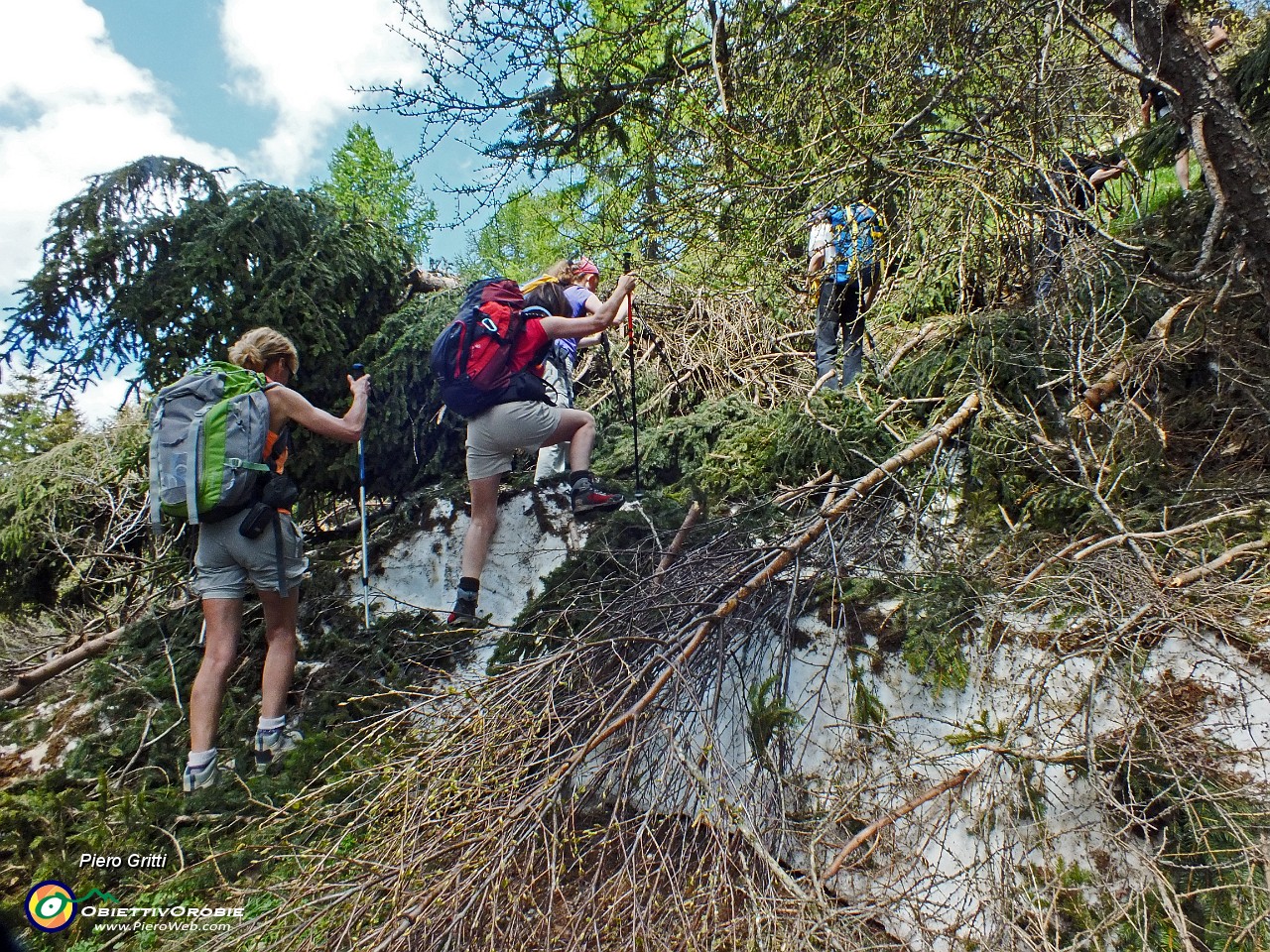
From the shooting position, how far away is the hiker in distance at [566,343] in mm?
4840

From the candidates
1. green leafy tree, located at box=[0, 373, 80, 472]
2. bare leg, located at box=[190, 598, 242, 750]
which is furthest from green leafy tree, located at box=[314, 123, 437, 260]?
bare leg, located at box=[190, 598, 242, 750]

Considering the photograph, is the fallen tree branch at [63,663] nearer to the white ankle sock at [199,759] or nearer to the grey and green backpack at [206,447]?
the white ankle sock at [199,759]

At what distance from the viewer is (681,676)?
289cm

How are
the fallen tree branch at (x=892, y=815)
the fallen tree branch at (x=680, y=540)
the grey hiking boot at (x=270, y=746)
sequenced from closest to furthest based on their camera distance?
the fallen tree branch at (x=892, y=815), the grey hiking boot at (x=270, y=746), the fallen tree branch at (x=680, y=540)

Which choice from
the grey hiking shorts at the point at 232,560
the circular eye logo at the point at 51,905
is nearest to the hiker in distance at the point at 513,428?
the grey hiking shorts at the point at 232,560

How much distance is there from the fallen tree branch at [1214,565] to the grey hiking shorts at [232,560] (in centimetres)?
415

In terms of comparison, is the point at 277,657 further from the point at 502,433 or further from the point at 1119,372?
the point at 1119,372

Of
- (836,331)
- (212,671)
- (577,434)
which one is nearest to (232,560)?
(212,671)

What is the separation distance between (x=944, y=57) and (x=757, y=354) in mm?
3492

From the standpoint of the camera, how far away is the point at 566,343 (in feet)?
19.0

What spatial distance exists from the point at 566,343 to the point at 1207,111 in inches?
162

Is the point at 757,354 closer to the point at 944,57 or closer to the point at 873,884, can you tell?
the point at 944,57

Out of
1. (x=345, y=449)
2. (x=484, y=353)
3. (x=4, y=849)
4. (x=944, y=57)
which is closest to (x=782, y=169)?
(x=944, y=57)

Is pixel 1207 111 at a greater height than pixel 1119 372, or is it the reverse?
pixel 1207 111
